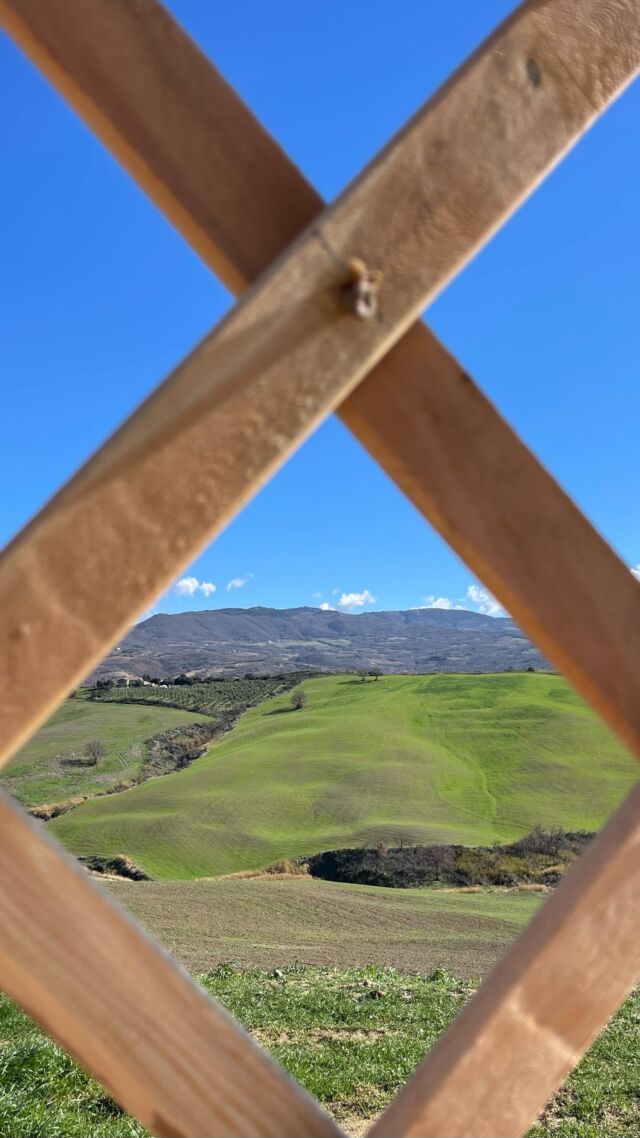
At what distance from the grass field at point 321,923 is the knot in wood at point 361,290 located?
8.24 meters

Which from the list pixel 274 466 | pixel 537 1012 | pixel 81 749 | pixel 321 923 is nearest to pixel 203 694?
pixel 81 749

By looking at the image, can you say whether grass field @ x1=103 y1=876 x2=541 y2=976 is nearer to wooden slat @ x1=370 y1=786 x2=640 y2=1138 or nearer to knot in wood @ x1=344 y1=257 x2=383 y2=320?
wooden slat @ x1=370 y1=786 x2=640 y2=1138

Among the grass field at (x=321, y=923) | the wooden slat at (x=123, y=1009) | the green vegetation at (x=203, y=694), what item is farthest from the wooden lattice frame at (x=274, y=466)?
the green vegetation at (x=203, y=694)

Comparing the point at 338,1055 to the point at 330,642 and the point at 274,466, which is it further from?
the point at 330,642

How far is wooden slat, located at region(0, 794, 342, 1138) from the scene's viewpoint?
2.78 feet

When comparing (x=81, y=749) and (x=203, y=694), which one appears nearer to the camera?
(x=81, y=749)

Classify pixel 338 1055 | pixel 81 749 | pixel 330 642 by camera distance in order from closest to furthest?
pixel 338 1055 → pixel 81 749 → pixel 330 642

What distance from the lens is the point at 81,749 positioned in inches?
1328

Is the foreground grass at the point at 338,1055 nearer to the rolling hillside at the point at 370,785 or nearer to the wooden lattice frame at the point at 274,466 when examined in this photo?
the wooden lattice frame at the point at 274,466

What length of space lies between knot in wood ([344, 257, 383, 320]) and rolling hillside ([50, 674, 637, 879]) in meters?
21.8

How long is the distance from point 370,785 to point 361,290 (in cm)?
2859

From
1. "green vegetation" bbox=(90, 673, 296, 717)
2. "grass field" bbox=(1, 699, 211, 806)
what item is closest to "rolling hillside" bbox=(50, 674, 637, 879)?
"grass field" bbox=(1, 699, 211, 806)

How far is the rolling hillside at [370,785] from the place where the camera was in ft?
76.9

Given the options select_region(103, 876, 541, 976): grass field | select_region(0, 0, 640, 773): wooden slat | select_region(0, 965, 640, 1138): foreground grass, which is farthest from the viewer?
select_region(103, 876, 541, 976): grass field
